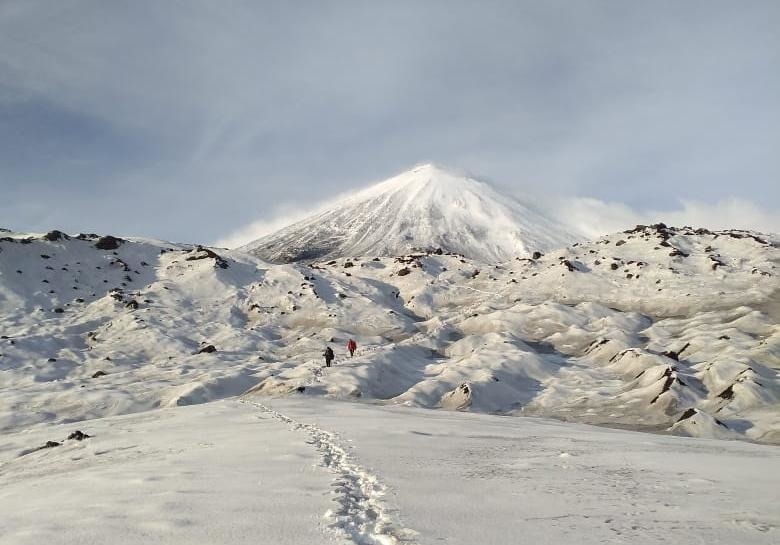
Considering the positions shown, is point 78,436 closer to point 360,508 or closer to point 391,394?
point 360,508

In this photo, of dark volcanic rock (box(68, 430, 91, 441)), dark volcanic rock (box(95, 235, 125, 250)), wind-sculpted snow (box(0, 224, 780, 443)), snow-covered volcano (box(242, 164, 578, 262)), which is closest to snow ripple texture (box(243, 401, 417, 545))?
dark volcanic rock (box(68, 430, 91, 441))

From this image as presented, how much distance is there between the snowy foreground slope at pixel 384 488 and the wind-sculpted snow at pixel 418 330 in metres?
11.7

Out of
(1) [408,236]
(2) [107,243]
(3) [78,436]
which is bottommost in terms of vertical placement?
(3) [78,436]

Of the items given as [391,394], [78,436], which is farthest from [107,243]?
[78,436]

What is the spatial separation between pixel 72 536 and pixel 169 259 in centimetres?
6025

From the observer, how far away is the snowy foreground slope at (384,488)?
6.89 m

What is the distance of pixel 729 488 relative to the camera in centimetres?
963

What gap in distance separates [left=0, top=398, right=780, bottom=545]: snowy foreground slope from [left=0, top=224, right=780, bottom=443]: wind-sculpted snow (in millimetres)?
11698

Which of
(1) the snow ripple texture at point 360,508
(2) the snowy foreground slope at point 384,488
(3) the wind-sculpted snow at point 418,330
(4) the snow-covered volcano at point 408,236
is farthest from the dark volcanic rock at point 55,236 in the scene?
(4) the snow-covered volcano at point 408,236

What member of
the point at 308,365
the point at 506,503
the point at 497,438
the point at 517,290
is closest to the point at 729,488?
the point at 506,503

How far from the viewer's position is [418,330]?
167 ft

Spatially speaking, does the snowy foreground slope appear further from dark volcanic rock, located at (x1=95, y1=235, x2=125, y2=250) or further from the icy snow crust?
dark volcanic rock, located at (x1=95, y1=235, x2=125, y2=250)

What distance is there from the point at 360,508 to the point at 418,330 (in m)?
42.9

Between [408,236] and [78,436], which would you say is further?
[408,236]
